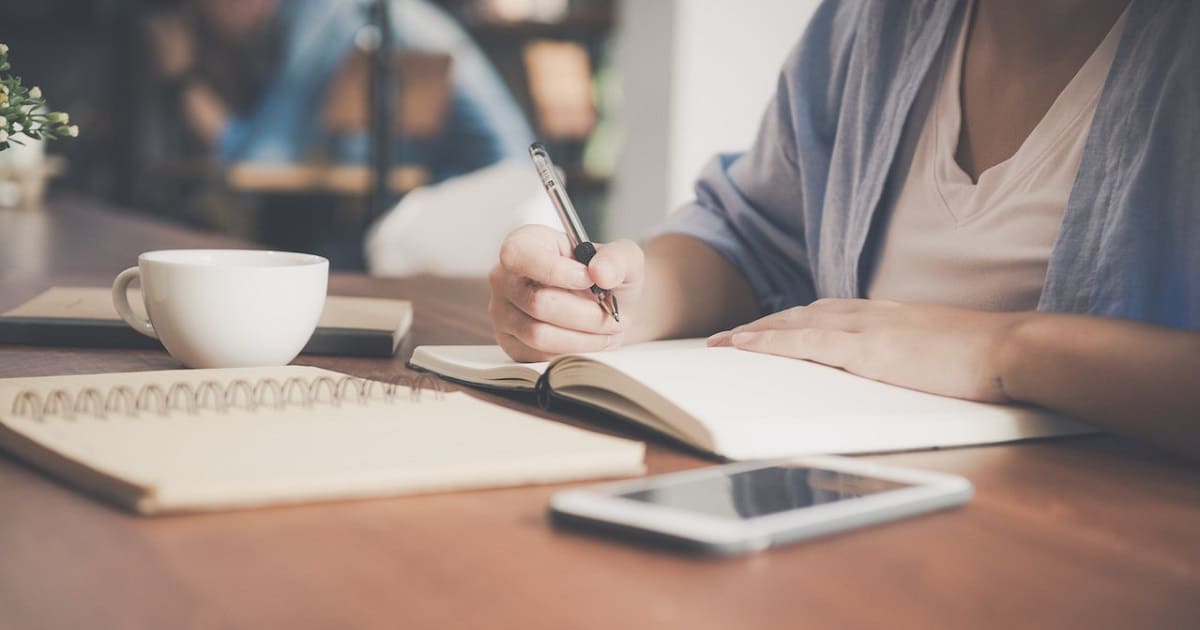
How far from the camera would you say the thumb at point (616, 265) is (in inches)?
A: 30.7

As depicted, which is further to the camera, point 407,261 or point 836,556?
point 407,261

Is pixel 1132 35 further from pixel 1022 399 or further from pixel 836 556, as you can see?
pixel 836 556

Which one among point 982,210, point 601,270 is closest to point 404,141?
point 982,210

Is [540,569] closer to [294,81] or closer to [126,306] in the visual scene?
[126,306]

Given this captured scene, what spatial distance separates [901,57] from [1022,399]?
0.51 meters

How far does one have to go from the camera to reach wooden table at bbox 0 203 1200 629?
14.0 inches

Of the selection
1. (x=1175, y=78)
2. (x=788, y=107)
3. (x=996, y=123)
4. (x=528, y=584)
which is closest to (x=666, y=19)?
(x=788, y=107)

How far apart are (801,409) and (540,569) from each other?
0.23 metres

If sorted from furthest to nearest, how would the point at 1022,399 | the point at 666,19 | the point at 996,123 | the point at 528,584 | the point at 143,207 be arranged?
the point at 143,207, the point at 666,19, the point at 996,123, the point at 1022,399, the point at 528,584

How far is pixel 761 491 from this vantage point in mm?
462

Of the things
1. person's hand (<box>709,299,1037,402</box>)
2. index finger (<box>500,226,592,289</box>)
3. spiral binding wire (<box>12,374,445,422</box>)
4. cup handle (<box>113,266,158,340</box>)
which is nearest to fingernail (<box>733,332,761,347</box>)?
person's hand (<box>709,299,1037,402</box>)

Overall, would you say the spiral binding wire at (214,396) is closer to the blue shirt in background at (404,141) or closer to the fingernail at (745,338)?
the fingernail at (745,338)

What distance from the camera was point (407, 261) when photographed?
2.62 metres

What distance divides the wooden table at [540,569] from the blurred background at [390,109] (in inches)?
80.0
